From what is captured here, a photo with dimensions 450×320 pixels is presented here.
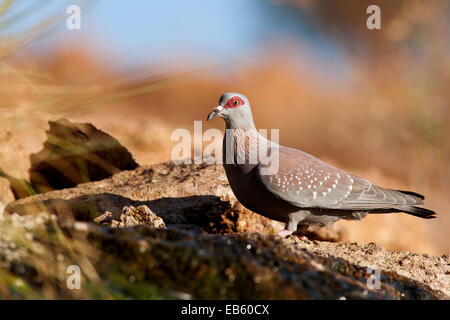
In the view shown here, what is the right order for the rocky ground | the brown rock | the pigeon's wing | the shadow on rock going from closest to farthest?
the rocky ground → the pigeon's wing → the shadow on rock → the brown rock

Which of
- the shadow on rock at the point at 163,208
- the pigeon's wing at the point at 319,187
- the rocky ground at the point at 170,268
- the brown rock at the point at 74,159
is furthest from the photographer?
the brown rock at the point at 74,159

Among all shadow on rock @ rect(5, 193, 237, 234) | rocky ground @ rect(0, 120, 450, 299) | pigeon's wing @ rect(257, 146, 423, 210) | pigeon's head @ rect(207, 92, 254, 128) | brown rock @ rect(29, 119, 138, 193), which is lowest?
rocky ground @ rect(0, 120, 450, 299)

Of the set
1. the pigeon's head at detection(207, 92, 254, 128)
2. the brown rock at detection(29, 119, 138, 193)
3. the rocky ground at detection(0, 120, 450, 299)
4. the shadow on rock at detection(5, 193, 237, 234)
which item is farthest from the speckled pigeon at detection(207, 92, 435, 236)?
the brown rock at detection(29, 119, 138, 193)

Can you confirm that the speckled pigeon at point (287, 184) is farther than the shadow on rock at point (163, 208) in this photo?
No

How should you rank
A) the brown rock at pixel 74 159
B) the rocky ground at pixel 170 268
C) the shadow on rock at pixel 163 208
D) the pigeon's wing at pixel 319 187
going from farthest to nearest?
1. the brown rock at pixel 74 159
2. the shadow on rock at pixel 163 208
3. the pigeon's wing at pixel 319 187
4. the rocky ground at pixel 170 268

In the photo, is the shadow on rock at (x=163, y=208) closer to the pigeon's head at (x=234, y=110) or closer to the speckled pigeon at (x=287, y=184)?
the speckled pigeon at (x=287, y=184)

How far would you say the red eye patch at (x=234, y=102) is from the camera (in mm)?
5035

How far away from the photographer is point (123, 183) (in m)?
5.96

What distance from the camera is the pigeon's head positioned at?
5035mm

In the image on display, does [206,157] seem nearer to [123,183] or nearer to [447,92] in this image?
[123,183]

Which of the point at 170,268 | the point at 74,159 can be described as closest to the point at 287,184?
the point at 170,268

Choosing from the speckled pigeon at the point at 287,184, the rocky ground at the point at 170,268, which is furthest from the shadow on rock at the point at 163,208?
the rocky ground at the point at 170,268

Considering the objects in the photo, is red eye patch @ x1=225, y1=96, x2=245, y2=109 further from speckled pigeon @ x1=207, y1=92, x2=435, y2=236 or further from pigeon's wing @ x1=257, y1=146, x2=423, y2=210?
pigeon's wing @ x1=257, y1=146, x2=423, y2=210
